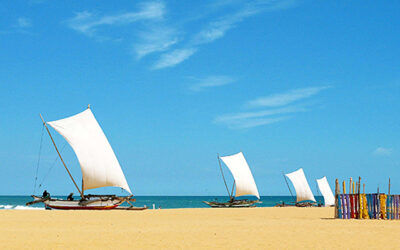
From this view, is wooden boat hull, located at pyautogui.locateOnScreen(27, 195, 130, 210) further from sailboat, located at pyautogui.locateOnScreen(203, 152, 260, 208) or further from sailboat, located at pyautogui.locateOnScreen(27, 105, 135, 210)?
sailboat, located at pyautogui.locateOnScreen(203, 152, 260, 208)

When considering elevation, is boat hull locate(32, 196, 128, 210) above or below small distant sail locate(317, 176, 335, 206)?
below

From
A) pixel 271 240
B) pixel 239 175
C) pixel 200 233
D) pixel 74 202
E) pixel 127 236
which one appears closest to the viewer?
pixel 271 240

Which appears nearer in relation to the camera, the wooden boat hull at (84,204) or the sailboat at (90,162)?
the wooden boat hull at (84,204)

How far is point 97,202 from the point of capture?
157 feet

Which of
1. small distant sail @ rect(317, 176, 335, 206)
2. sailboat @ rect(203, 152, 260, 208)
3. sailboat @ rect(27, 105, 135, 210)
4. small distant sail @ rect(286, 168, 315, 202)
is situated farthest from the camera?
small distant sail @ rect(317, 176, 335, 206)

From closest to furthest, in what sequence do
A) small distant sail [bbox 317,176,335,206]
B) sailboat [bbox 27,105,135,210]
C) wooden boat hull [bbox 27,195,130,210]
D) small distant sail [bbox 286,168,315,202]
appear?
1. wooden boat hull [bbox 27,195,130,210]
2. sailboat [bbox 27,105,135,210]
3. small distant sail [bbox 286,168,315,202]
4. small distant sail [bbox 317,176,335,206]

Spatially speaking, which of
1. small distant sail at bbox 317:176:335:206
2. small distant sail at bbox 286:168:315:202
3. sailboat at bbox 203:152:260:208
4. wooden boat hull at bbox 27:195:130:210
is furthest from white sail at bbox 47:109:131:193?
small distant sail at bbox 317:176:335:206

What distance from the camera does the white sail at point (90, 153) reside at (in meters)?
48.9

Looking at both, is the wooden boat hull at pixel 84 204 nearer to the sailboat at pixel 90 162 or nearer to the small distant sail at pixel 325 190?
the sailboat at pixel 90 162

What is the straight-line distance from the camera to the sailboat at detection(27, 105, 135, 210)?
4844 cm

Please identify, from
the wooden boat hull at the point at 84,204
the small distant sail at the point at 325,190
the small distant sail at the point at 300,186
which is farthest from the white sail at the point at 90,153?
the small distant sail at the point at 325,190

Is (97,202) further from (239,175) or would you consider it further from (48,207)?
(239,175)

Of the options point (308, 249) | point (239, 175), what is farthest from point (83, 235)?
point (239, 175)

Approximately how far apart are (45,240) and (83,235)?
1998 mm
